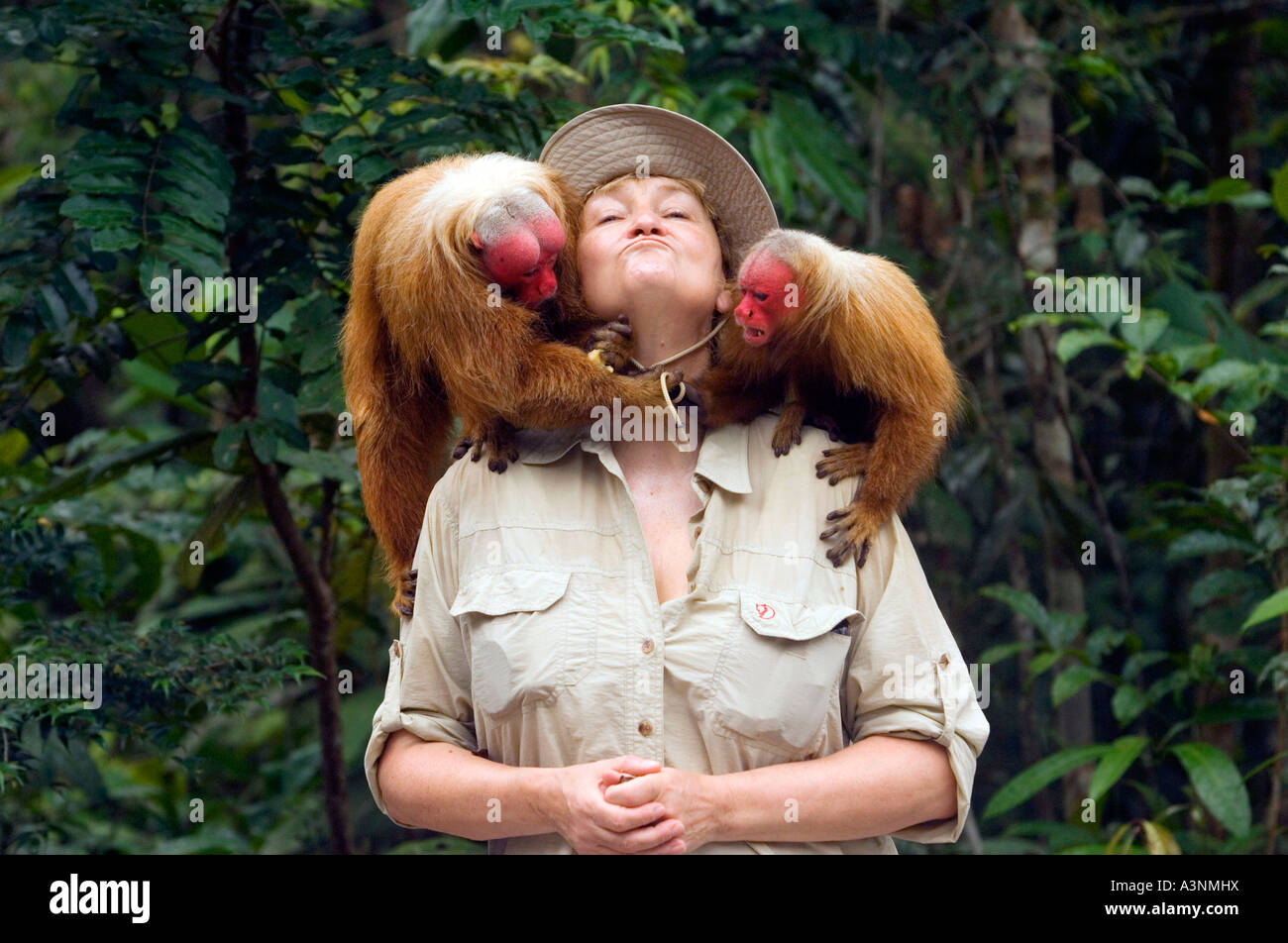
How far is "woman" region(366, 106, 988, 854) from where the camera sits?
1788mm

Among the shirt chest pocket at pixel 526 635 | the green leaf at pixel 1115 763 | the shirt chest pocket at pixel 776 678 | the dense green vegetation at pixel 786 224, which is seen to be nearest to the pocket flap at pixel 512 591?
the shirt chest pocket at pixel 526 635

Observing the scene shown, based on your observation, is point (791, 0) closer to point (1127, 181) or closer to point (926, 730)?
point (1127, 181)

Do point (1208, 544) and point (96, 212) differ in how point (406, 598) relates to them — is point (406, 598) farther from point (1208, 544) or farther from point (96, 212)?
point (1208, 544)

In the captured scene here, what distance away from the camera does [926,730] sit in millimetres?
1851

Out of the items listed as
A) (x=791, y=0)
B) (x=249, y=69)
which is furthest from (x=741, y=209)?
(x=791, y=0)

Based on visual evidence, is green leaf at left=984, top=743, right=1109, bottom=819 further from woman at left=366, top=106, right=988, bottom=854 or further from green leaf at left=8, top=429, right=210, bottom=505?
green leaf at left=8, top=429, right=210, bottom=505

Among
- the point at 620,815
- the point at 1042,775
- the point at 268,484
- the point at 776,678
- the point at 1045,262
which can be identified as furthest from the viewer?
the point at 1045,262

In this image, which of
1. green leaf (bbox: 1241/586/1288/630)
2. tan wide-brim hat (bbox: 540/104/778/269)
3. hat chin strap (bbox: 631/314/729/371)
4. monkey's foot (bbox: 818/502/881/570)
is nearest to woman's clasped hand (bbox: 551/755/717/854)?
monkey's foot (bbox: 818/502/881/570)

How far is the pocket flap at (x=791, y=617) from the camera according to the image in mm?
1813

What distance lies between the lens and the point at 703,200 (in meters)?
2.19

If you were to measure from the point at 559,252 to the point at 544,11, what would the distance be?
79 cm

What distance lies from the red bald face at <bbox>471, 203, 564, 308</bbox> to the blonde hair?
0.12 meters

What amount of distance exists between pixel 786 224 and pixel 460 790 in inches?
120

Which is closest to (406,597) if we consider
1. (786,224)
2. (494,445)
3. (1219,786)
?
(494,445)
